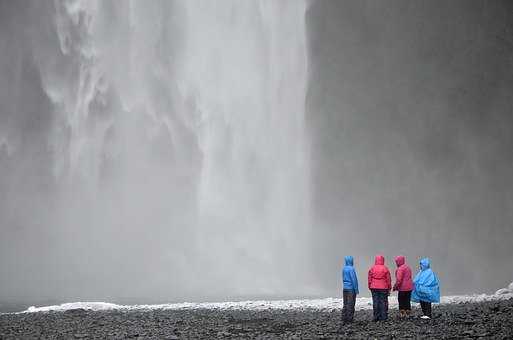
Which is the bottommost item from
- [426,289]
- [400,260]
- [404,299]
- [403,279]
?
[404,299]

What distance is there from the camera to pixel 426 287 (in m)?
18.4

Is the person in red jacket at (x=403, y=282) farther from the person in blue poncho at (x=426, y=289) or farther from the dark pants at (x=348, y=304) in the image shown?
the dark pants at (x=348, y=304)

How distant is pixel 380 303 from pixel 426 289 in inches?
61.9

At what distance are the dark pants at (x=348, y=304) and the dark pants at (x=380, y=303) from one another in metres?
0.62

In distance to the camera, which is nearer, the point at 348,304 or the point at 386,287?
the point at 386,287

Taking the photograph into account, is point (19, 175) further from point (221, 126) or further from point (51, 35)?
point (221, 126)

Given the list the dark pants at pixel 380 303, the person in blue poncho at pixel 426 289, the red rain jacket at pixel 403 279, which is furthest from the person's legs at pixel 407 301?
the dark pants at pixel 380 303

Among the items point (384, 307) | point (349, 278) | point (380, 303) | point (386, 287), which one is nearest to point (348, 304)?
point (349, 278)

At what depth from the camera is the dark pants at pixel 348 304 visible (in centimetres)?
1769

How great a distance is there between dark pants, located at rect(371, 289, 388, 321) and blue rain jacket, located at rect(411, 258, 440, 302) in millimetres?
1255

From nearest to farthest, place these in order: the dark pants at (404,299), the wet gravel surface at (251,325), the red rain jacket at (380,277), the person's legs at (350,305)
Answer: the wet gravel surface at (251,325)
the red rain jacket at (380,277)
the person's legs at (350,305)
the dark pants at (404,299)

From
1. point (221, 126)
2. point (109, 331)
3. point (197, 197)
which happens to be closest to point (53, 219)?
point (197, 197)

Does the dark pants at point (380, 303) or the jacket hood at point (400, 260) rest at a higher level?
the jacket hood at point (400, 260)

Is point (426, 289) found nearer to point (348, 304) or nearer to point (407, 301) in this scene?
point (407, 301)
